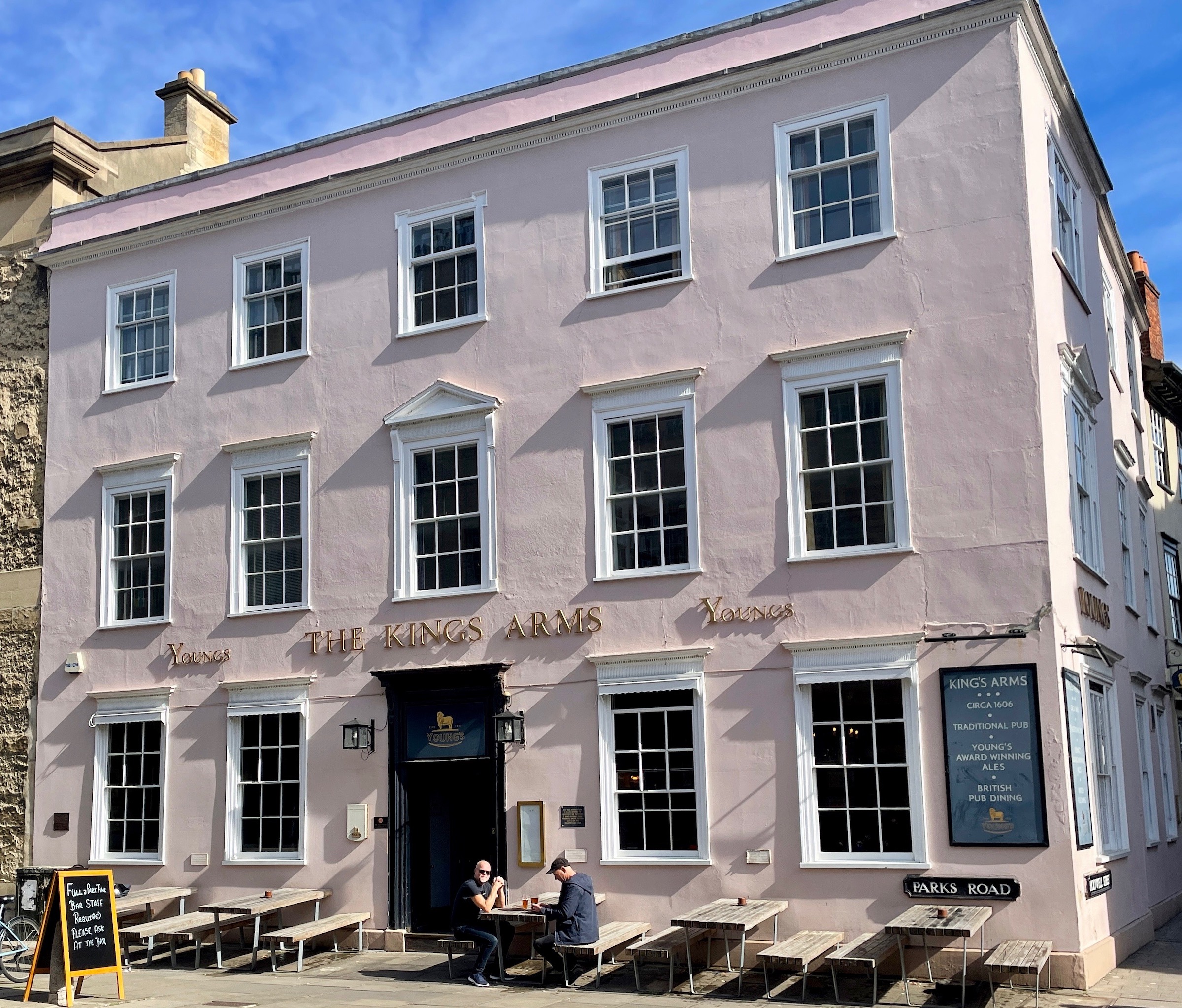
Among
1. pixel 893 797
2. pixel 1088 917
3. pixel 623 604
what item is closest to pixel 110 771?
pixel 623 604

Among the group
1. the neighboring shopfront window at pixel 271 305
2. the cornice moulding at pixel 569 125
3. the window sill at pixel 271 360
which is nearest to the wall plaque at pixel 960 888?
the cornice moulding at pixel 569 125

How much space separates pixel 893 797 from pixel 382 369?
8.79m

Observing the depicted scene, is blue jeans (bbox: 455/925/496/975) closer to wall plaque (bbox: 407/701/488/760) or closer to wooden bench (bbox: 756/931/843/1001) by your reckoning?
wall plaque (bbox: 407/701/488/760)

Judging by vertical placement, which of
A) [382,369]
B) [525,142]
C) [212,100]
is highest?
[212,100]

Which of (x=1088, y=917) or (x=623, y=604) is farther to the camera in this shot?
(x=623, y=604)

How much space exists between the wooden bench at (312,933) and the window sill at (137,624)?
4.75m

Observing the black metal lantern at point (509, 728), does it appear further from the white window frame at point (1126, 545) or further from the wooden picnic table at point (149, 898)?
the white window frame at point (1126, 545)

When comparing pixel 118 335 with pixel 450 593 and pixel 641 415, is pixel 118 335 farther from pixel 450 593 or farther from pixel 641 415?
pixel 641 415

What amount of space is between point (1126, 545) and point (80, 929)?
584 inches

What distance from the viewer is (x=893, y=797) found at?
14516 mm

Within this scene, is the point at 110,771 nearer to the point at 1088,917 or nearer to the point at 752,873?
the point at 752,873

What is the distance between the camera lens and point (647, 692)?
16.0 meters

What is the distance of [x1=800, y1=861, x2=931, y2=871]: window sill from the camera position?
46.5 feet

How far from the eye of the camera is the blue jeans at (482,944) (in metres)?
15.0
